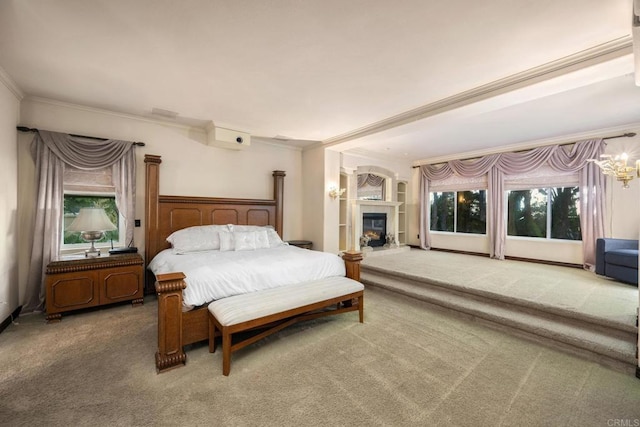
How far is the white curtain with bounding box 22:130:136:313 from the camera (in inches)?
122

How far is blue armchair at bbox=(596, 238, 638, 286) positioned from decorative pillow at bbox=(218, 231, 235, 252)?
5626 mm

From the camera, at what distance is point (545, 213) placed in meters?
5.40

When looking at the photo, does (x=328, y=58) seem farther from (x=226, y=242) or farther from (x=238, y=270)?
(x=226, y=242)

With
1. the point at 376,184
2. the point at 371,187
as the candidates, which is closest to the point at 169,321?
the point at 371,187

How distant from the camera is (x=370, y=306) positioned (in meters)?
3.53

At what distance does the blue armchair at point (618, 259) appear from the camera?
3.62m

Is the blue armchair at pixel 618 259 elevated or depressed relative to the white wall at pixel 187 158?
depressed

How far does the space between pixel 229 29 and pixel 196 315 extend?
7.89 ft

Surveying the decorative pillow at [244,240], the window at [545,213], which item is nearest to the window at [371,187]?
the window at [545,213]

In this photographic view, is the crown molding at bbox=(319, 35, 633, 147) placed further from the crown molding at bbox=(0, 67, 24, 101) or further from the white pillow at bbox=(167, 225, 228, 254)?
the crown molding at bbox=(0, 67, 24, 101)

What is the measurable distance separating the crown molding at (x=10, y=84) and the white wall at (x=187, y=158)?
182mm

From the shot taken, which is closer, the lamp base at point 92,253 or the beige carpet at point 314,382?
the beige carpet at point 314,382

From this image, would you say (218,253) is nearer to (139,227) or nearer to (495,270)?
(139,227)
